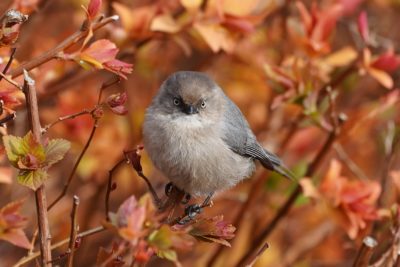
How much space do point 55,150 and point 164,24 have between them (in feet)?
3.82

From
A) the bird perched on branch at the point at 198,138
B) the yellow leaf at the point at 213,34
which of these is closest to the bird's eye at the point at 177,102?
the bird perched on branch at the point at 198,138

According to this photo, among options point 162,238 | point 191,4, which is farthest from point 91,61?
point 191,4

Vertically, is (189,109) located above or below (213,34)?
below

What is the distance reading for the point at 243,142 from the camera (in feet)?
10.5

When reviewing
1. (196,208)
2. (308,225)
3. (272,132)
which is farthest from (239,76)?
(196,208)

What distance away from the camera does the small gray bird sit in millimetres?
2893

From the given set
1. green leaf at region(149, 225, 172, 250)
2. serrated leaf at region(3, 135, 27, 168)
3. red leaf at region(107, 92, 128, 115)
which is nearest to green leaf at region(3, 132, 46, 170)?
serrated leaf at region(3, 135, 27, 168)

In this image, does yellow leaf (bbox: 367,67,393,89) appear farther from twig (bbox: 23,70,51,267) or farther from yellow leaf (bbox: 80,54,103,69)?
twig (bbox: 23,70,51,267)

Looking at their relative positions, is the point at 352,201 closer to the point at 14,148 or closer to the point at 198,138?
the point at 198,138

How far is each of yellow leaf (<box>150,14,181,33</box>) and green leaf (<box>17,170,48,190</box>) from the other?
1.16m

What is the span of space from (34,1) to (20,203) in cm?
92

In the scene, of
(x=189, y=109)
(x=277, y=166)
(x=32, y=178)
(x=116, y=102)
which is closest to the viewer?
(x=32, y=178)

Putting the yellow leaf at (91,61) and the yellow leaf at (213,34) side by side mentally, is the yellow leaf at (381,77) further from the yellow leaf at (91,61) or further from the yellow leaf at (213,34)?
the yellow leaf at (91,61)

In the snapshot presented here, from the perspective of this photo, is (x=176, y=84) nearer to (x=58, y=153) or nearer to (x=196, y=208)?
(x=196, y=208)
